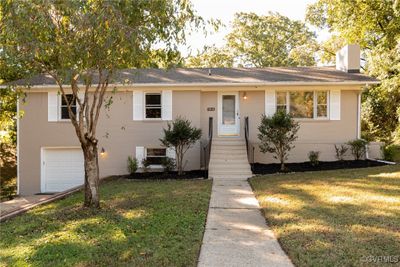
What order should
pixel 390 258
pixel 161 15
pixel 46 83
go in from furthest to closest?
pixel 46 83 < pixel 161 15 < pixel 390 258

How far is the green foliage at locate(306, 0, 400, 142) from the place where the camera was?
1609 cm

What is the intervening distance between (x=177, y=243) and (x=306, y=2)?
2418 centimetres

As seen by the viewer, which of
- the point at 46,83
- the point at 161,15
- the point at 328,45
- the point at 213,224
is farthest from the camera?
the point at 328,45

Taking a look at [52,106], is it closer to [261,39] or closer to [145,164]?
[145,164]

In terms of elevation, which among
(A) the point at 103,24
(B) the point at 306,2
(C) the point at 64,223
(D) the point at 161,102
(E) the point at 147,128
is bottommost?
(C) the point at 64,223

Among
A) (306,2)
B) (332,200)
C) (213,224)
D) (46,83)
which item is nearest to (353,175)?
(332,200)

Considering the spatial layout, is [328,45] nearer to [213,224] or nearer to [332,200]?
[332,200]

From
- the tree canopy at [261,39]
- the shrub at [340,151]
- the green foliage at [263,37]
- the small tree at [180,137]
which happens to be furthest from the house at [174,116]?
the green foliage at [263,37]

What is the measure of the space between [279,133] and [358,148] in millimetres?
3561

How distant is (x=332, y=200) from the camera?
8.06 meters

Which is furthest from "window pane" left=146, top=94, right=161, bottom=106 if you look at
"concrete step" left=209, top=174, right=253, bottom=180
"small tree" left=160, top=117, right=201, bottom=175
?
"concrete step" left=209, top=174, right=253, bottom=180

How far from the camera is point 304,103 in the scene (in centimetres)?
1474

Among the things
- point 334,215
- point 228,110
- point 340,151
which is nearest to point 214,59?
point 228,110

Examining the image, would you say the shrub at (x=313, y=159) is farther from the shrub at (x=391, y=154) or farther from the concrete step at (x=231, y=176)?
the shrub at (x=391, y=154)
